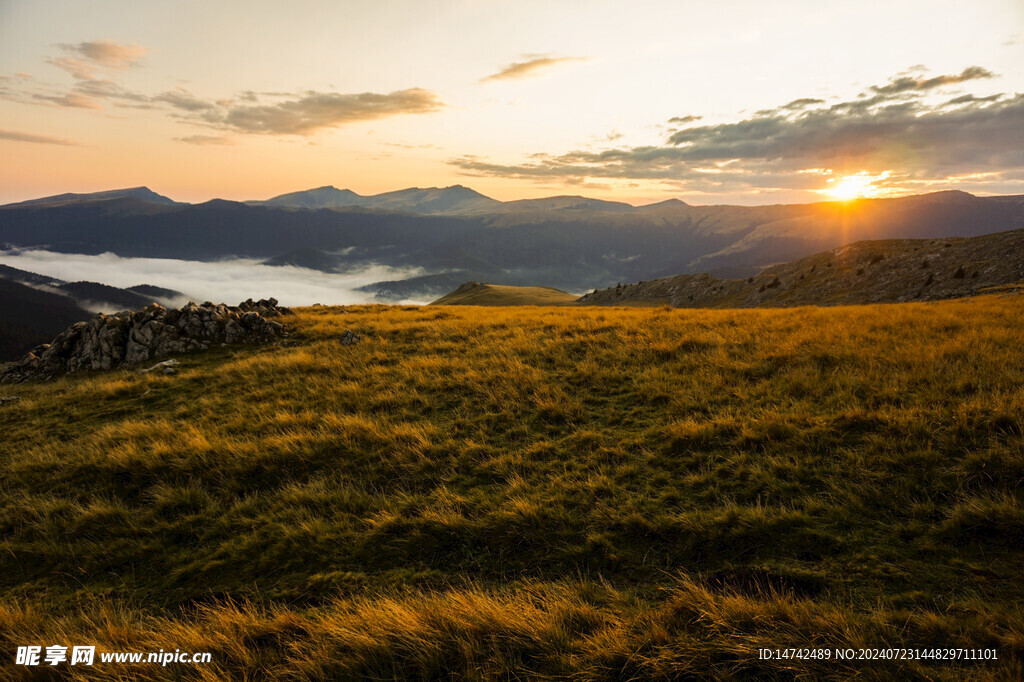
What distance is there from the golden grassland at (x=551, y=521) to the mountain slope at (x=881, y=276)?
136 feet

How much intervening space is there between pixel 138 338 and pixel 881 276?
67.5 metres

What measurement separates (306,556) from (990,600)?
25.2 ft

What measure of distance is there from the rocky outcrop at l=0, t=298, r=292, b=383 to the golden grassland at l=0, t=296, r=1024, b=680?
22.1 ft

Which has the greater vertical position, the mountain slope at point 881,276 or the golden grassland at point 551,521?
the mountain slope at point 881,276

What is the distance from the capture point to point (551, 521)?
614 cm

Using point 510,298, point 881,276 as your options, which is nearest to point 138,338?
point 881,276

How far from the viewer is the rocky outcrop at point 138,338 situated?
17438 mm

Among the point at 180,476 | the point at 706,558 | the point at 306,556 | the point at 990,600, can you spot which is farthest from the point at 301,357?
the point at 990,600

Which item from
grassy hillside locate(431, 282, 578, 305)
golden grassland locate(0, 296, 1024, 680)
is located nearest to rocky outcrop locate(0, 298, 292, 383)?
golden grassland locate(0, 296, 1024, 680)

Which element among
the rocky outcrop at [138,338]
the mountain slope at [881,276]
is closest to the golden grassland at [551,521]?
the rocky outcrop at [138,338]

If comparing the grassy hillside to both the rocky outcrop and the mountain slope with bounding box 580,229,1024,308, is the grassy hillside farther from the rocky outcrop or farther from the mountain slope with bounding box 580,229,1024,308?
the rocky outcrop

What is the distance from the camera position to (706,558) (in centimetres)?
545

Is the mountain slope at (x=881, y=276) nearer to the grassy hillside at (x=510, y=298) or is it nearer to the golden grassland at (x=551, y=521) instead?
the grassy hillside at (x=510, y=298)

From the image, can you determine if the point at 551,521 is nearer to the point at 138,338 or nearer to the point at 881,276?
the point at 138,338
